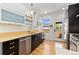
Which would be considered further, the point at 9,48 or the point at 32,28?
the point at 32,28

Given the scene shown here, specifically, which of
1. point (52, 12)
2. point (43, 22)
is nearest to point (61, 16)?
point (52, 12)

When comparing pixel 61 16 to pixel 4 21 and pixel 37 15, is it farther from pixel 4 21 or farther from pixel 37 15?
pixel 4 21

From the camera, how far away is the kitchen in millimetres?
2693

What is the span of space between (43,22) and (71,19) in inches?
74.1

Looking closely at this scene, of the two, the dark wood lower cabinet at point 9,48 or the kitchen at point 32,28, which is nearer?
the dark wood lower cabinet at point 9,48

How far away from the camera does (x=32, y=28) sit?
5.88 meters

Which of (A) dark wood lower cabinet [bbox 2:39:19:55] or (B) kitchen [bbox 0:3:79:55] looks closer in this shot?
(A) dark wood lower cabinet [bbox 2:39:19:55]

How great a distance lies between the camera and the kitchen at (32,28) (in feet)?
8.83

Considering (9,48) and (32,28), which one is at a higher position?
(32,28)

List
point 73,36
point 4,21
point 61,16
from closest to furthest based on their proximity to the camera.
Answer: point 4,21 < point 73,36 < point 61,16

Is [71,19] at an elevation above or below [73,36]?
above

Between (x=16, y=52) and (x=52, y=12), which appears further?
(x=52, y=12)

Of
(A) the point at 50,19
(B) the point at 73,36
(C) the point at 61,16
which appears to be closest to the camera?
(B) the point at 73,36

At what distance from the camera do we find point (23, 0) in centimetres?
61
